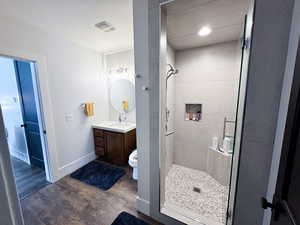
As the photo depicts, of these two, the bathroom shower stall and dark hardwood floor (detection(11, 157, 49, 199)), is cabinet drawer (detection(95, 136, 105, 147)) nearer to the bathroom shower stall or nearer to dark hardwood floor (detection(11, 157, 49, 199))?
dark hardwood floor (detection(11, 157, 49, 199))

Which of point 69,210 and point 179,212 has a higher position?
point 179,212

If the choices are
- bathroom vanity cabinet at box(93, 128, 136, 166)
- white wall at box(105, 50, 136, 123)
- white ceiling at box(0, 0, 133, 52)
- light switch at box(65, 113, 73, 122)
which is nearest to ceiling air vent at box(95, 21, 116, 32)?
white ceiling at box(0, 0, 133, 52)

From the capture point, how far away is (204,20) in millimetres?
1530

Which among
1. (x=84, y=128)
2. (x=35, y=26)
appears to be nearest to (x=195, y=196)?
(x=84, y=128)

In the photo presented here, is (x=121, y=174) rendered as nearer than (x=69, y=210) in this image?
No

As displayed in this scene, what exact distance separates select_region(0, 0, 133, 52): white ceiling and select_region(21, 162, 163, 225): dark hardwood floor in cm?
251

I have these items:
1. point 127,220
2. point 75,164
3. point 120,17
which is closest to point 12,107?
point 75,164

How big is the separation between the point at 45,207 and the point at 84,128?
1.35 metres

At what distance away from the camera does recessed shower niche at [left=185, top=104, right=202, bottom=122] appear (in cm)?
240

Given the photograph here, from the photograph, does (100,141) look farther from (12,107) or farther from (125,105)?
(12,107)

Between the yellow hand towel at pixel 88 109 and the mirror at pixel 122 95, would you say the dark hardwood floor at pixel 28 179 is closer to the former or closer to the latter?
the yellow hand towel at pixel 88 109

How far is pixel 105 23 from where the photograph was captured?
1.78 meters

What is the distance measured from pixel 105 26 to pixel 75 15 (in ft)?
1.30

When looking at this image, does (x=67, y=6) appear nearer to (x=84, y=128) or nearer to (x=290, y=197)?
(x=84, y=128)
